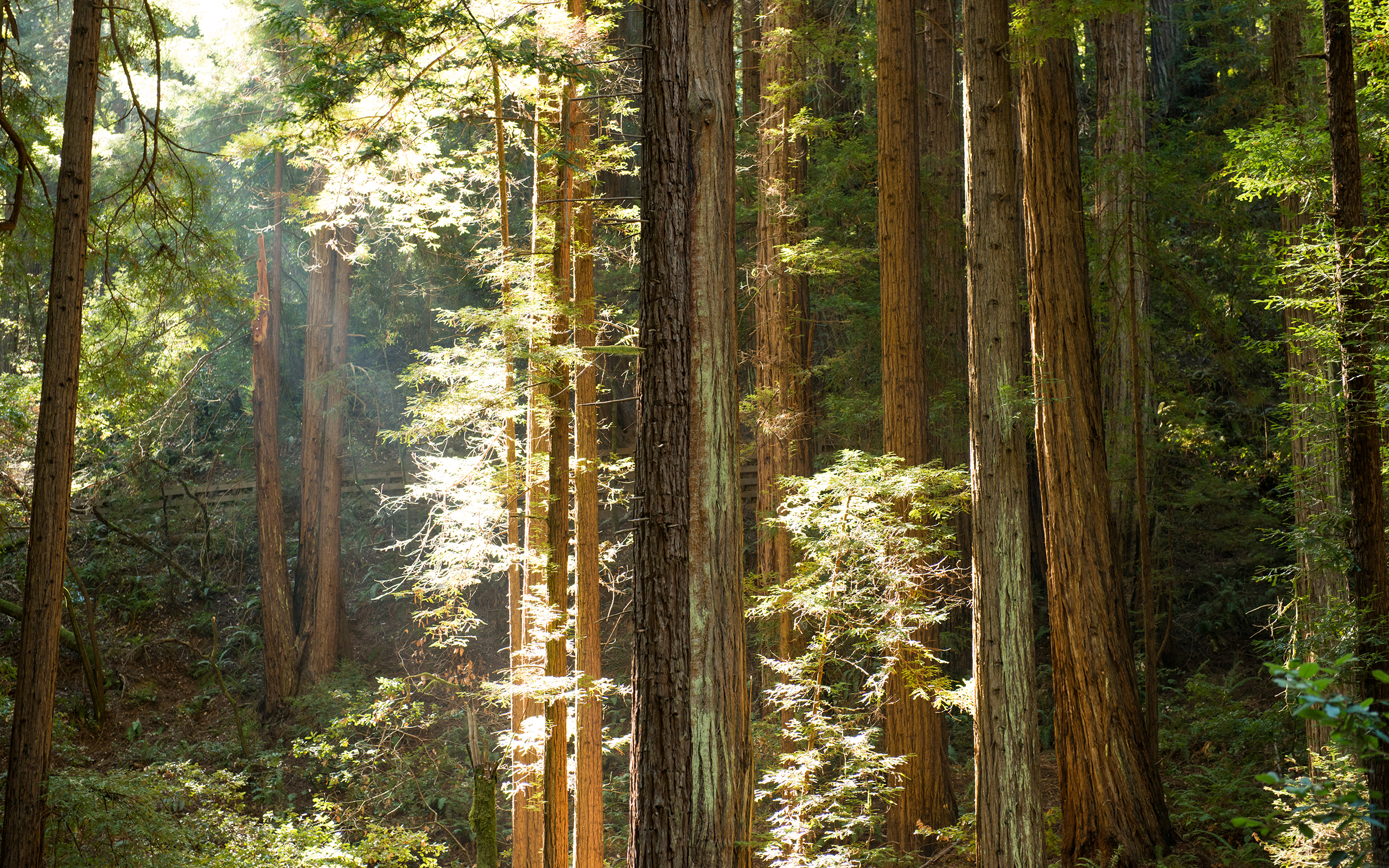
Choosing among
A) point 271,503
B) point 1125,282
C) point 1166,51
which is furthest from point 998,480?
point 1166,51

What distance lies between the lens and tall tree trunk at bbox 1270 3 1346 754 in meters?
5.70

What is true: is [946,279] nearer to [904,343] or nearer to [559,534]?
[904,343]

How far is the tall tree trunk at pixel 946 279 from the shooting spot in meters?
10.4

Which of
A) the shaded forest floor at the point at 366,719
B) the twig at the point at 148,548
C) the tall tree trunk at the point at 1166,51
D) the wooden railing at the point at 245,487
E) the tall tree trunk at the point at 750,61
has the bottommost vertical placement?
the shaded forest floor at the point at 366,719

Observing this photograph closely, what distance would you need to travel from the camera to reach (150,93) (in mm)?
15133

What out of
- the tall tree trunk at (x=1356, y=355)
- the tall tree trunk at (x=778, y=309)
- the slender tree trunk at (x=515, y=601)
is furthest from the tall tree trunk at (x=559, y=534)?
the tall tree trunk at (x=1356, y=355)

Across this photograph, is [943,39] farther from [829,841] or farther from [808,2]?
[829,841]

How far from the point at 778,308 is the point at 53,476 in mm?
6958

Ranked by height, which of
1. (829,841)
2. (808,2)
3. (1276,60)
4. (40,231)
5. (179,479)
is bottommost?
(829,841)

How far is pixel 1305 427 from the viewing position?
5.50 metres

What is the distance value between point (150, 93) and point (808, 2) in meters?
12.5

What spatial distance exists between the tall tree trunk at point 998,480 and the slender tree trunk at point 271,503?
472 inches

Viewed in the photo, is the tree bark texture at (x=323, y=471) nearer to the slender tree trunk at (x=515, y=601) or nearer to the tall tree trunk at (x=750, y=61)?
the slender tree trunk at (x=515, y=601)

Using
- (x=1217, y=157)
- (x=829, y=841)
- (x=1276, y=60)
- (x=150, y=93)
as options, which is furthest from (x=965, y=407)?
(x=150, y=93)
